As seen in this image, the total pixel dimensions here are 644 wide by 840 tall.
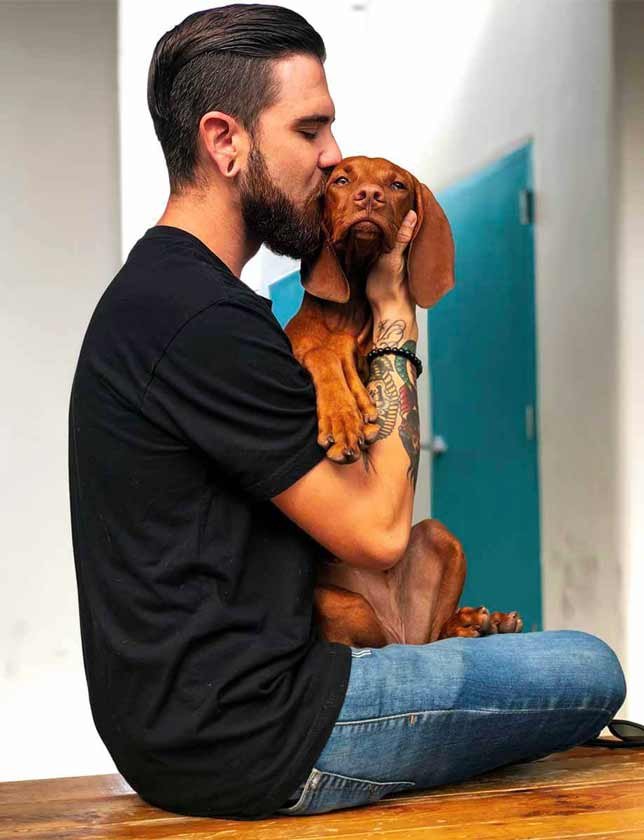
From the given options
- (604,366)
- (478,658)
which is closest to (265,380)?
(478,658)

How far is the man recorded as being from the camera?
172cm

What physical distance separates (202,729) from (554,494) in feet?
7.97

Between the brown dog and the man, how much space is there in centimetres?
21

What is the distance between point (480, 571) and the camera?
4332 millimetres

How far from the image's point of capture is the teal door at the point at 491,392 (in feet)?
13.5

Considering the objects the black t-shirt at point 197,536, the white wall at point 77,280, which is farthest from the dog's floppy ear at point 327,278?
the white wall at point 77,280

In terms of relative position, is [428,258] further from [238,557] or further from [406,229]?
[238,557]

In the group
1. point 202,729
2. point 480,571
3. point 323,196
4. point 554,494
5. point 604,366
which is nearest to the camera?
point 202,729

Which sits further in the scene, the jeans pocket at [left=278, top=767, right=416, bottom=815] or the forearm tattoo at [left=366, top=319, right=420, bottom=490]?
the forearm tattoo at [left=366, top=319, right=420, bottom=490]

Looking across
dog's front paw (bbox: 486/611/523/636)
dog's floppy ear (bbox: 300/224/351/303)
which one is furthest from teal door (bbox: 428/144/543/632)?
dog's floppy ear (bbox: 300/224/351/303)

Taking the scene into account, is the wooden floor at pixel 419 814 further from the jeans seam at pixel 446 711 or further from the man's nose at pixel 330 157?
the man's nose at pixel 330 157

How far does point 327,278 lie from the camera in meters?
2.13

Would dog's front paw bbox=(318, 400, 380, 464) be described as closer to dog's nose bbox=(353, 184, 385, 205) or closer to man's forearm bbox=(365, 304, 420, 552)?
man's forearm bbox=(365, 304, 420, 552)

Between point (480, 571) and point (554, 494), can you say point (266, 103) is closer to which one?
point (554, 494)
